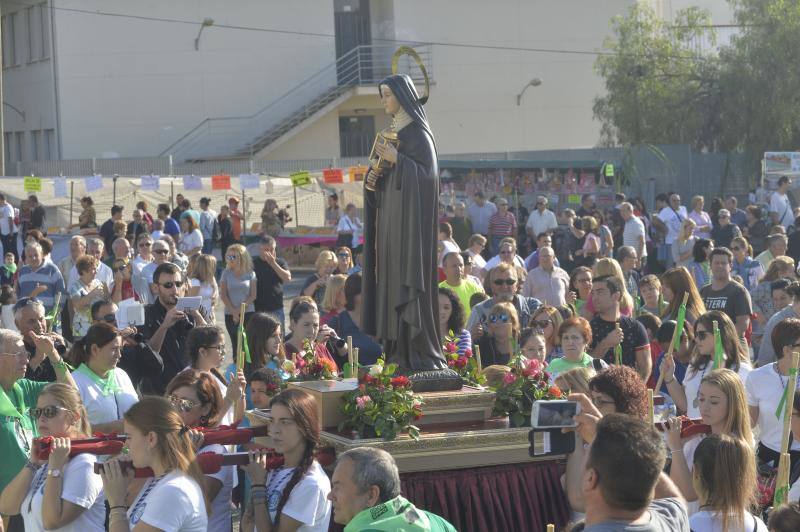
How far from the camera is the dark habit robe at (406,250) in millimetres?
6777

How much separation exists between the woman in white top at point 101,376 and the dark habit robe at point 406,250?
1665 mm

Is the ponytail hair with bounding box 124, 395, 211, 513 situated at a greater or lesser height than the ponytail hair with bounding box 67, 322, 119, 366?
lesser

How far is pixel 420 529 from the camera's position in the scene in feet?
14.4

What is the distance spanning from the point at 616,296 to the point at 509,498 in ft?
12.0

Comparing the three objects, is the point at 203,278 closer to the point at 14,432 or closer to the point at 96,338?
the point at 96,338

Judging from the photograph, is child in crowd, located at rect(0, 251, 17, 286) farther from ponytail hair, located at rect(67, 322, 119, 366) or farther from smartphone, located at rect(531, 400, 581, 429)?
smartphone, located at rect(531, 400, 581, 429)

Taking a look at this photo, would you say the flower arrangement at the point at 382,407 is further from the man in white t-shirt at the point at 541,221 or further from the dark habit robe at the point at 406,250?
the man in white t-shirt at the point at 541,221

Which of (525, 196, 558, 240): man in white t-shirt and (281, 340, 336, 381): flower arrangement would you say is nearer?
(281, 340, 336, 381): flower arrangement

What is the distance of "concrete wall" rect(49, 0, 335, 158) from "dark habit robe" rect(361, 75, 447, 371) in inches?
1442

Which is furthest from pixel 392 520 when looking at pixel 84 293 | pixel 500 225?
pixel 500 225

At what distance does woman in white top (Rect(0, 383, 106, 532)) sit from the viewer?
5.52 meters

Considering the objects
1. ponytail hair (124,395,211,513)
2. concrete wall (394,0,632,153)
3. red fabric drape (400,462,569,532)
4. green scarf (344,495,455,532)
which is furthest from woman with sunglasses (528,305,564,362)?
concrete wall (394,0,632,153)

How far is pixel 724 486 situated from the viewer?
5023 millimetres

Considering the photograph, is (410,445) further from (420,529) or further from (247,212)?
(247,212)
